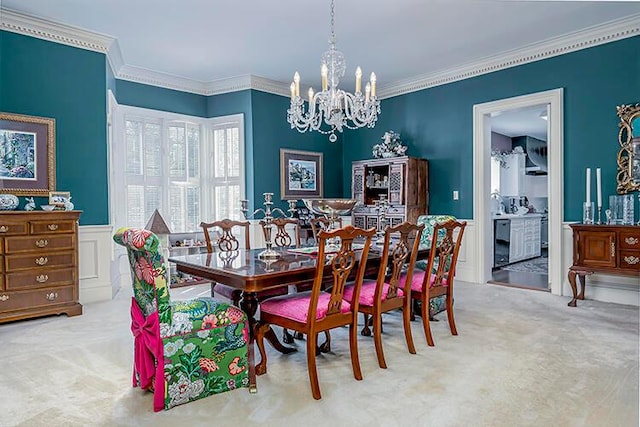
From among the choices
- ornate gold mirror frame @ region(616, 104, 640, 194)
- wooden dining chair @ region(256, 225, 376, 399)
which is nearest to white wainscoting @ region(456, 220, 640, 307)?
ornate gold mirror frame @ region(616, 104, 640, 194)

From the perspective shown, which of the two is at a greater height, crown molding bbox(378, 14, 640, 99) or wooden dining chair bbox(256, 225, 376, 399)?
crown molding bbox(378, 14, 640, 99)

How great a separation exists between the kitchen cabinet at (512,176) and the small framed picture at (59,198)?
753cm

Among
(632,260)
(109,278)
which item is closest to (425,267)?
(632,260)

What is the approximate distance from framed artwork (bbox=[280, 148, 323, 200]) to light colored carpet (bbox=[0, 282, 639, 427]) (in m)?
3.07

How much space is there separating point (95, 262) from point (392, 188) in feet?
11.9

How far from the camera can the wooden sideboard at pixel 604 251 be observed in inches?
146

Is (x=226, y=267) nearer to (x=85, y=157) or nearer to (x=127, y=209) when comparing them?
(x=85, y=157)

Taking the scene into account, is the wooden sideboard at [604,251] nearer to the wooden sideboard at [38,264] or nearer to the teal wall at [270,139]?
the teal wall at [270,139]

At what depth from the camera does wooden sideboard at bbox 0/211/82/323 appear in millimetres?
3496

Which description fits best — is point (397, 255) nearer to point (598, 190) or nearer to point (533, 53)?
point (598, 190)

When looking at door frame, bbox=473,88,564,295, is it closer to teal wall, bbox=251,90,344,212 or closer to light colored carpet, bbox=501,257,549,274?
light colored carpet, bbox=501,257,549,274

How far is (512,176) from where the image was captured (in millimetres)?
8586

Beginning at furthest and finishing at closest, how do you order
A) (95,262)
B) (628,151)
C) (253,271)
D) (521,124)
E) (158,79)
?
1. (521,124)
2. (158,79)
3. (95,262)
4. (628,151)
5. (253,271)

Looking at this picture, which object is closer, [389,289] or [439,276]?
[389,289]
